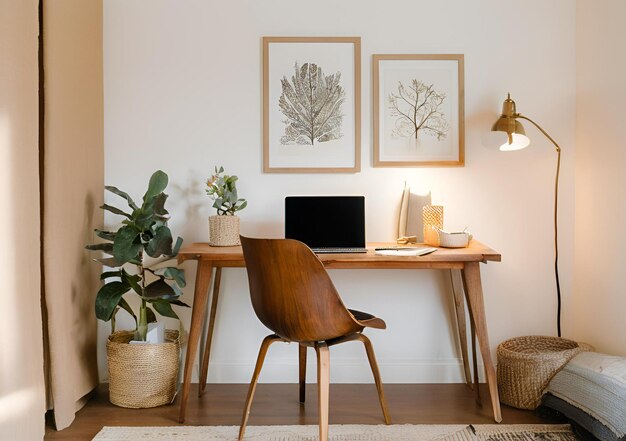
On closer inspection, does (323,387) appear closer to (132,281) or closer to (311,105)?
(132,281)

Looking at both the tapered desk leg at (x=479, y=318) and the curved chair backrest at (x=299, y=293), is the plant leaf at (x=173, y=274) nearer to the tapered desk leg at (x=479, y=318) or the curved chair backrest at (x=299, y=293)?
the curved chair backrest at (x=299, y=293)

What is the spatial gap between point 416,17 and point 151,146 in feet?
4.90

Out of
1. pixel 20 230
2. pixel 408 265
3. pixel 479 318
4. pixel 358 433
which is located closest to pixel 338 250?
pixel 408 265

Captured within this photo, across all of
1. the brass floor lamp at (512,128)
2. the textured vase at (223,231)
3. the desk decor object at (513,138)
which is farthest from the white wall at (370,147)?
the textured vase at (223,231)

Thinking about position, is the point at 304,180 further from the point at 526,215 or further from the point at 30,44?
the point at 30,44

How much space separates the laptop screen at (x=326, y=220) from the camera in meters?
3.00

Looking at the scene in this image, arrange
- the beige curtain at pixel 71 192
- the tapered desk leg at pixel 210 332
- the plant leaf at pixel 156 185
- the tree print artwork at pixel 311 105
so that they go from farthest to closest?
the tree print artwork at pixel 311 105 → the tapered desk leg at pixel 210 332 → the plant leaf at pixel 156 185 → the beige curtain at pixel 71 192

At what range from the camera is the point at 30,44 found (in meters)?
2.47

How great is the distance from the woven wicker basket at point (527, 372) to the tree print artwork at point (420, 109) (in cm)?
113

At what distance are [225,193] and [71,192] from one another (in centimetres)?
69

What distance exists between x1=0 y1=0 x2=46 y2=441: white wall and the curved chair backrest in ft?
2.76

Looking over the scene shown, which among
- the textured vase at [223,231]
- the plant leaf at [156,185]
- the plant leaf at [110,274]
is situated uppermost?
the plant leaf at [156,185]

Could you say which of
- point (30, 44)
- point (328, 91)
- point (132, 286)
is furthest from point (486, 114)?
point (30, 44)

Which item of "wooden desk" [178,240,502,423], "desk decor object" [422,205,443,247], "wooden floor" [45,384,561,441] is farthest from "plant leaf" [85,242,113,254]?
"desk decor object" [422,205,443,247]
